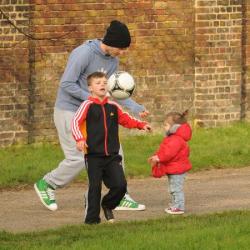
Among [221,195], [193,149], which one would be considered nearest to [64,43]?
[193,149]

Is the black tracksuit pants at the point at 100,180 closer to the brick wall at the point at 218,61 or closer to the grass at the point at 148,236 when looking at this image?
the grass at the point at 148,236

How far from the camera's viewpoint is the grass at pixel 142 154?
13.7 meters

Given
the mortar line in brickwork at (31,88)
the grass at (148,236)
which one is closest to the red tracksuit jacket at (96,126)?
the grass at (148,236)

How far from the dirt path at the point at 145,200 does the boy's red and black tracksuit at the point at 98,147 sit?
0.57 m

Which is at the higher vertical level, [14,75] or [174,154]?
[14,75]

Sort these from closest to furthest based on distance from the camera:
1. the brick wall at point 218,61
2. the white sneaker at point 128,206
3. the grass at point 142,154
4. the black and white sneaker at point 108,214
Answer: the black and white sneaker at point 108,214 → the white sneaker at point 128,206 → the grass at point 142,154 → the brick wall at point 218,61

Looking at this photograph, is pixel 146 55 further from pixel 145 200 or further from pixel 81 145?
pixel 81 145

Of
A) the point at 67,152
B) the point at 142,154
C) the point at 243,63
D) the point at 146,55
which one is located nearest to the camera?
the point at 67,152

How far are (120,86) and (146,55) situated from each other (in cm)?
571

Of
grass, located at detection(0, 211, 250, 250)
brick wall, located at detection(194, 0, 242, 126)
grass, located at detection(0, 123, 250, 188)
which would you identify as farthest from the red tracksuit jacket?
brick wall, located at detection(194, 0, 242, 126)

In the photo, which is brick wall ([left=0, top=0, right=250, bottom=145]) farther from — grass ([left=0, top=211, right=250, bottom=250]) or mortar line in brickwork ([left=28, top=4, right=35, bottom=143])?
grass ([left=0, top=211, right=250, bottom=250])

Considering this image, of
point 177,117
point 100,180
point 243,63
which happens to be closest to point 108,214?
point 100,180

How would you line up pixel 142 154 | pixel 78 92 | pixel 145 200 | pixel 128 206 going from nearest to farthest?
1. pixel 78 92
2. pixel 128 206
3. pixel 145 200
4. pixel 142 154

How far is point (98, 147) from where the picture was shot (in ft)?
34.1
